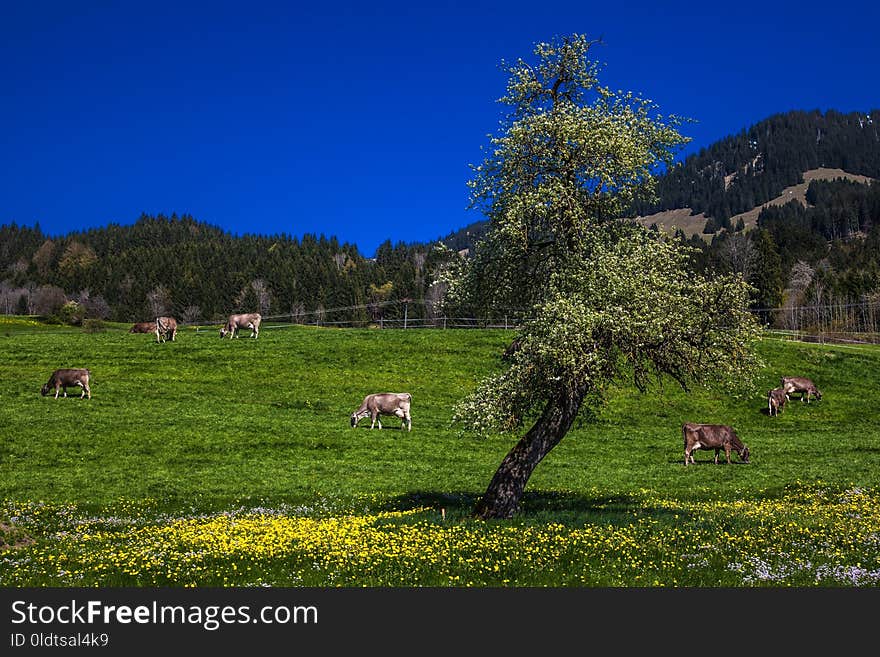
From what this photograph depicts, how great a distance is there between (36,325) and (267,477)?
91640mm

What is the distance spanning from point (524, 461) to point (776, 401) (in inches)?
1563

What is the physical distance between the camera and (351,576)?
45.3 ft

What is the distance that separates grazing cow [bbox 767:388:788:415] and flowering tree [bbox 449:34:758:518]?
113 feet

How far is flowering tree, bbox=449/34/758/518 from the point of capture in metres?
20.5

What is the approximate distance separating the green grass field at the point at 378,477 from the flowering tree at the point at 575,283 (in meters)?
3.65

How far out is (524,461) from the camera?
22141 mm

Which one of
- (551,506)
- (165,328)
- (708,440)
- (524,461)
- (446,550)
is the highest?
(165,328)

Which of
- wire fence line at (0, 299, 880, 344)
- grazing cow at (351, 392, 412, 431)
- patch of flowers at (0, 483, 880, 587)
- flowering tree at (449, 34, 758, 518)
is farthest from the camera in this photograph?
wire fence line at (0, 299, 880, 344)

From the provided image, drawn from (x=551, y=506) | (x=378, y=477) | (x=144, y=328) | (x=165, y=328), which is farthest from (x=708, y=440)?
(x=144, y=328)

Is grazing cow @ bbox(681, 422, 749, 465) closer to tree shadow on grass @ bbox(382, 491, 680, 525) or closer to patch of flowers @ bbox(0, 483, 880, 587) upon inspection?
tree shadow on grass @ bbox(382, 491, 680, 525)

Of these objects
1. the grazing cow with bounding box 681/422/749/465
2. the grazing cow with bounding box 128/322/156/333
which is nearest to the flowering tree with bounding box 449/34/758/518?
A: the grazing cow with bounding box 681/422/749/465

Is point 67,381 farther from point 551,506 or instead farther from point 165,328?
point 551,506

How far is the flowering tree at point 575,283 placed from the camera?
20.5 m

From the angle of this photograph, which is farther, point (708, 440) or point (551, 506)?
point (708, 440)
